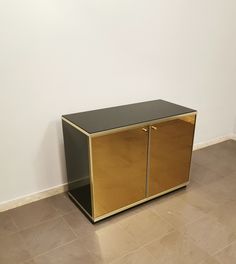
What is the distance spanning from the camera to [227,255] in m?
1.68

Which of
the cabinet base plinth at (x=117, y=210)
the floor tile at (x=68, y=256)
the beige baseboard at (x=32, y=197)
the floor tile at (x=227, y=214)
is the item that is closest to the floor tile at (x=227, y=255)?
the floor tile at (x=227, y=214)

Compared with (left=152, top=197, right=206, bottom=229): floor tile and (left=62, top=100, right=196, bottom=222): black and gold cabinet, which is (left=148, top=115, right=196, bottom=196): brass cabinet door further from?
(left=152, top=197, right=206, bottom=229): floor tile

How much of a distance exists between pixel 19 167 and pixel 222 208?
1657 mm

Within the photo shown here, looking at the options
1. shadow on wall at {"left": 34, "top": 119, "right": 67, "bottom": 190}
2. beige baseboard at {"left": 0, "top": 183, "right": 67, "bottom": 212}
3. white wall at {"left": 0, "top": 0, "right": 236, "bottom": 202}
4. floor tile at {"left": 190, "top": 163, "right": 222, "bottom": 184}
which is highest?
white wall at {"left": 0, "top": 0, "right": 236, "bottom": 202}

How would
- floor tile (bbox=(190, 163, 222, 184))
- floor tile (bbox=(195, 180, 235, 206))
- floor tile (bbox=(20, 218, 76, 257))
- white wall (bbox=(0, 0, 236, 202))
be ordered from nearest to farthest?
floor tile (bbox=(20, 218, 76, 257)), white wall (bbox=(0, 0, 236, 202)), floor tile (bbox=(195, 180, 235, 206)), floor tile (bbox=(190, 163, 222, 184))

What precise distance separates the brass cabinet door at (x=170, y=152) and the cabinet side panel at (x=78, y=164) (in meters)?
0.52

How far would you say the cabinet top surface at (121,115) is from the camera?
5.99ft

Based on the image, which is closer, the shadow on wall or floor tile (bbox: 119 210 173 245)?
floor tile (bbox: 119 210 173 245)

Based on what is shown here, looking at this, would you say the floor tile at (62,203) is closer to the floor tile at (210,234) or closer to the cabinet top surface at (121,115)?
the cabinet top surface at (121,115)

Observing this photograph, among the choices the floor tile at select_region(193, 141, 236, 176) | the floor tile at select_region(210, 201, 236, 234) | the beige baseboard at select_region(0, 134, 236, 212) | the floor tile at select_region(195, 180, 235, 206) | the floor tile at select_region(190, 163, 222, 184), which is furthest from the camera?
the floor tile at select_region(193, 141, 236, 176)

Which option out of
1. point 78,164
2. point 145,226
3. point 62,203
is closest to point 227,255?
point 145,226

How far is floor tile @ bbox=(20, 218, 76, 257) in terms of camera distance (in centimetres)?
175

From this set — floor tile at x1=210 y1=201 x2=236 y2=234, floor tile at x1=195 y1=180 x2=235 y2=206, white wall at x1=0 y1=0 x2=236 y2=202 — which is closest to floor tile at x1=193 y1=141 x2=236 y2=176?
floor tile at x1=195 y1=180 x2=235 y2=206

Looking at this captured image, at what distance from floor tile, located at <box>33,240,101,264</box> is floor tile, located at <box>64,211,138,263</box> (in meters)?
0.03
